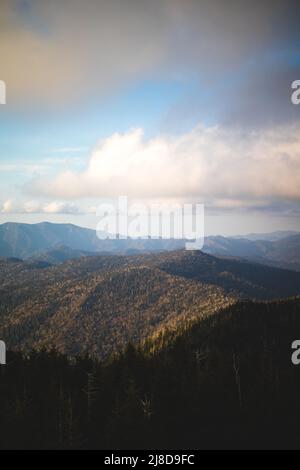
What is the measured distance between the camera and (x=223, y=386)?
7906 cm

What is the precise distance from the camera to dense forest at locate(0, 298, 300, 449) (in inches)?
2463

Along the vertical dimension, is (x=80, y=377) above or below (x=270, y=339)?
above

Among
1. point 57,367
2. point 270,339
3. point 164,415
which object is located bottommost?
point 270,339

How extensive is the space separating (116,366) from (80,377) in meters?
9.16

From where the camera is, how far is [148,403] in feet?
217

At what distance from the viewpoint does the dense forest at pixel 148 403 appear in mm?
62562
